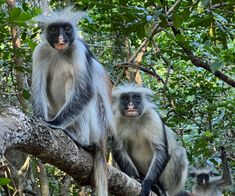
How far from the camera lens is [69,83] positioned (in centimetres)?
402

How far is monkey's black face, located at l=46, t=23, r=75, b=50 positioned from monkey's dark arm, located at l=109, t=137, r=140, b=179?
1538 mm

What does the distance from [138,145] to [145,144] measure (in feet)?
0.26

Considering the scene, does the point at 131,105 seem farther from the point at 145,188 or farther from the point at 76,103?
the point at 76,103

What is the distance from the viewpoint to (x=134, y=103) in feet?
17.2

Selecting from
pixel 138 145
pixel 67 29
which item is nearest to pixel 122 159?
pixel 138 145

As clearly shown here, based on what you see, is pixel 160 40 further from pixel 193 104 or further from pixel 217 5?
pixel 217 5

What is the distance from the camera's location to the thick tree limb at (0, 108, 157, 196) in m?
2.35

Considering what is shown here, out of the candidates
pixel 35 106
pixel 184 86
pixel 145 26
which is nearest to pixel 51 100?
pixel 35 106

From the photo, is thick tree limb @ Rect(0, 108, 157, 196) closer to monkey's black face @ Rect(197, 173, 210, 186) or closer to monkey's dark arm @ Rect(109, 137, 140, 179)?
monkey's dark arm @ Rect(109, 137, 140, 179)

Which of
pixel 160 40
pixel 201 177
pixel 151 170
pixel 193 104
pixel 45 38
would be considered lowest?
pixel 201 177

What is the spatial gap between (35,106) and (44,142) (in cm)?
137

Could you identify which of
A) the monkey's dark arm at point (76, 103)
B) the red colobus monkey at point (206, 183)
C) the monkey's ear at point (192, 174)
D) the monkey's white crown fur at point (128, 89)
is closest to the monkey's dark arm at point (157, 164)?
the monkey's white crown fur at point (128, 89)

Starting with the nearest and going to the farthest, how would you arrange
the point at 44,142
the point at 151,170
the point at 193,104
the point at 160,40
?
1. the point at 44,142
2. the point at 151,170
3. the point at 193,104
4. the point at 160,40

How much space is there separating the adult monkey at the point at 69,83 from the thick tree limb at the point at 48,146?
241mm
